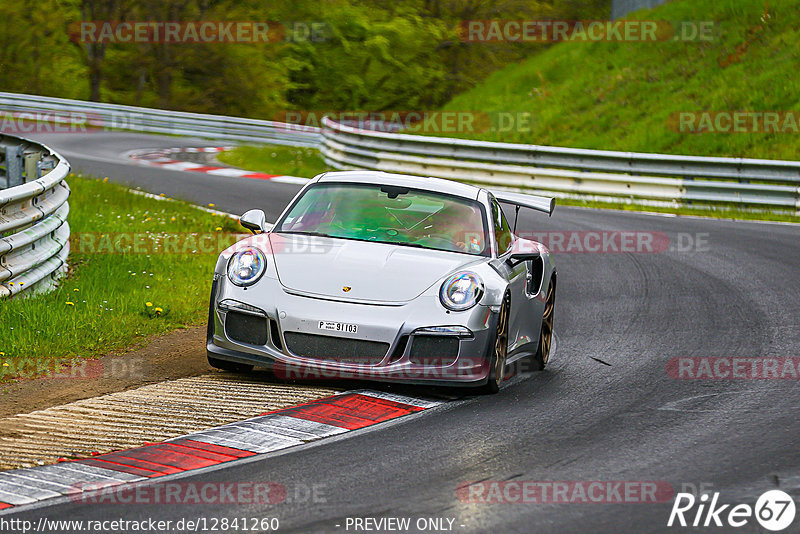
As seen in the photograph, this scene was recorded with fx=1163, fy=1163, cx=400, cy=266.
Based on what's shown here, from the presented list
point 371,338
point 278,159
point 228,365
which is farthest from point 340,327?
point 278,159

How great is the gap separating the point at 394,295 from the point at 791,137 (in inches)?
732

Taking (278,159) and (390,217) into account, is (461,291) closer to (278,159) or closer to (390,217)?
(390,217)

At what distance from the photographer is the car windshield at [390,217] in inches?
311

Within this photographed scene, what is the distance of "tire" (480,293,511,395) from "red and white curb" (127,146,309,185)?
580 inches

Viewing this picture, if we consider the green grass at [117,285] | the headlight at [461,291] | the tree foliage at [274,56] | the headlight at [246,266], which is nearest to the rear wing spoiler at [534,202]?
the headlight at [461,291]

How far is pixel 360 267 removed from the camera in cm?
723

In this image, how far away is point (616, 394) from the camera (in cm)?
737

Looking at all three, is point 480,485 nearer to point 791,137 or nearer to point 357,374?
point 357,374

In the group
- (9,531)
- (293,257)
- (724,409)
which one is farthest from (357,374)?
(9,531)

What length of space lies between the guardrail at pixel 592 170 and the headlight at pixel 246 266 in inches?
557
